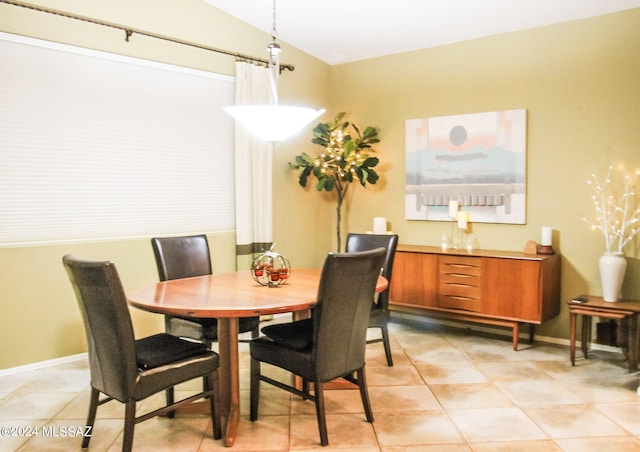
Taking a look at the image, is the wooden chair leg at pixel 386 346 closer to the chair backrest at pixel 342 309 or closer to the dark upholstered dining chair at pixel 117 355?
the chair backrest at pixel 342 309

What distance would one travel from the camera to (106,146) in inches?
160

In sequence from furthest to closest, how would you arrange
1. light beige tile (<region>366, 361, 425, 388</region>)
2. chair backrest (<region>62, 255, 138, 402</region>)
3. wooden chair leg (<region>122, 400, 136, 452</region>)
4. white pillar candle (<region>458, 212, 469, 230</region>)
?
white pillar candle (<region>458, 212, 469, 230</region>), light beige tile (<region>366, 361, 425, 388</region>), wooden chair leg (<region>122, 400, 136, 452</region>), chair backrest (<region>62, 255, 138, 402</region>)

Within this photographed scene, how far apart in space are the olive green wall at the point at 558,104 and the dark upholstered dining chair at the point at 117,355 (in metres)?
3.20

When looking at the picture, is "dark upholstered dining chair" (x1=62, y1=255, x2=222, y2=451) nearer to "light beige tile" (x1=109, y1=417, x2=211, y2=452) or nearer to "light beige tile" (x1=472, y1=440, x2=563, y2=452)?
"light beige tile" (x1=109, y1=417, x2=211, y2=452)

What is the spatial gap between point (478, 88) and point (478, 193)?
0.96 metres

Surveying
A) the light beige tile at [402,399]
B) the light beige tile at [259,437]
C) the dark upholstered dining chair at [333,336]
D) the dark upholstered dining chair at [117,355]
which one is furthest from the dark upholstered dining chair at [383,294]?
the dark upholstered dining chair at [117,355]

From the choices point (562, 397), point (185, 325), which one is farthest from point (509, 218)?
point (185, 325)

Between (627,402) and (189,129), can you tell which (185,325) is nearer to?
(189,129)

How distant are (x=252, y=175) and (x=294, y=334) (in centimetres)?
241

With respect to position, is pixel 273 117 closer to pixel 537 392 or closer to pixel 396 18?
pixel 396 18

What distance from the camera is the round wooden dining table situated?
8.01 feet

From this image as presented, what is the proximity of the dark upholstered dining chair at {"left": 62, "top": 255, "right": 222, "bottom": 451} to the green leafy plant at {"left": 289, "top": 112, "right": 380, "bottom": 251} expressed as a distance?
2.97m

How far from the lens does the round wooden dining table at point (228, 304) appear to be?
2.44 m

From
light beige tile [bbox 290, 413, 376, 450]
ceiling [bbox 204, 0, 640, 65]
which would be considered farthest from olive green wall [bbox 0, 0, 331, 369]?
light beige tile [bbox 290, 413, 376, 450]
